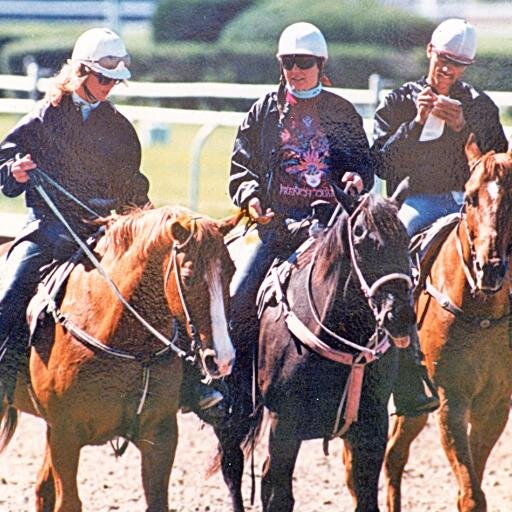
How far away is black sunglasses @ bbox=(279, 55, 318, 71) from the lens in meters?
6.50

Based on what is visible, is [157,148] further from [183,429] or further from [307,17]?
[307,17]

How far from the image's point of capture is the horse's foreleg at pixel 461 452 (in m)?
6.80

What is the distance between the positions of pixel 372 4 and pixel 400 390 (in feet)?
5.70

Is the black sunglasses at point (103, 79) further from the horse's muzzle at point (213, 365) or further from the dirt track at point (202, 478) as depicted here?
the dirt track at point (202, 478)

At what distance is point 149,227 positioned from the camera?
20.1 ft

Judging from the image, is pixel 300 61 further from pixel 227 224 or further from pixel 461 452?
pixel 461 452

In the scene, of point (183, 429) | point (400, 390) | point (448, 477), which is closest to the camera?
point (400, 390)

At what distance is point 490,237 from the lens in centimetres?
642

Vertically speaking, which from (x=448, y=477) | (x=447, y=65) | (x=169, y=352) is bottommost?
(x=448, y=477)

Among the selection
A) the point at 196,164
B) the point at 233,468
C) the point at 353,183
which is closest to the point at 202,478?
the point at 233,468

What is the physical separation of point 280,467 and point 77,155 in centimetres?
158

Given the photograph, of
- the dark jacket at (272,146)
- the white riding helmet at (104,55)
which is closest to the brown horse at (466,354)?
the dark jacket at (272,146)

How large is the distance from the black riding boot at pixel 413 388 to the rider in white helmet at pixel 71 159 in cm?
135

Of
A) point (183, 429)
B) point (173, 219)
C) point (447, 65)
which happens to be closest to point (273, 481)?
point (173, 219)
